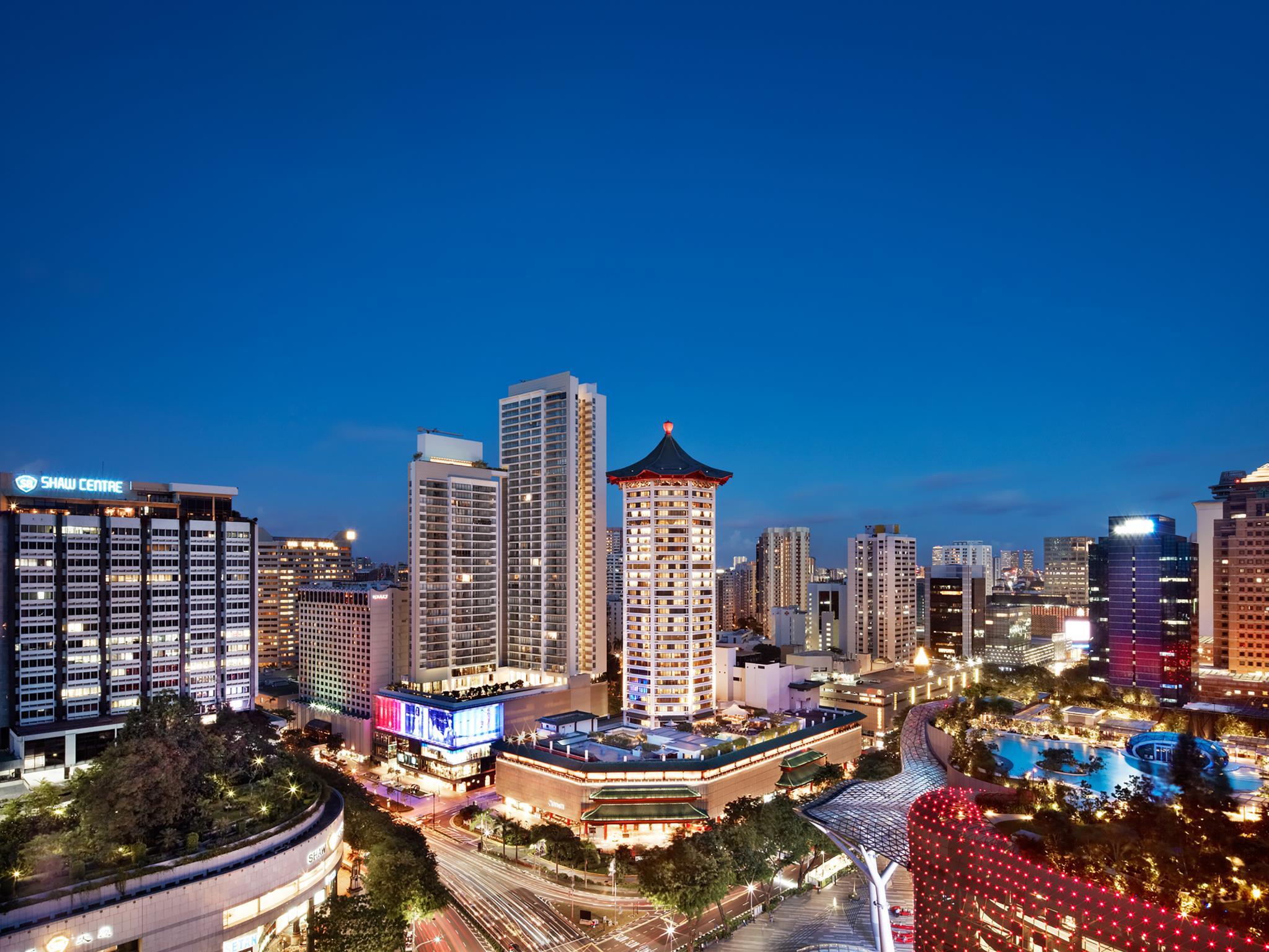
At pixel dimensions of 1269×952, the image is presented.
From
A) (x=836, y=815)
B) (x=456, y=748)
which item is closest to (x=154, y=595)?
(x=456, y=748)

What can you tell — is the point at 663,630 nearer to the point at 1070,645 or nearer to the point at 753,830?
the point at 753,830

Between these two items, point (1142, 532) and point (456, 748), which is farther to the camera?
point (1142, 532)

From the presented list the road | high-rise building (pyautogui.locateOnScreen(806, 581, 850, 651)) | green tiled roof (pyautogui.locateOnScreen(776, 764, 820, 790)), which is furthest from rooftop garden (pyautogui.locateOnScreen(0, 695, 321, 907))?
high-rise building (pyautogui.locateOnScreen(806, 581, 850, 651))

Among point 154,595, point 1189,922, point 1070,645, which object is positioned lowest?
point 1070,645

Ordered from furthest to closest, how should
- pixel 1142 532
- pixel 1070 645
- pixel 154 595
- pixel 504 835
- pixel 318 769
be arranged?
pixel 1070 645 → pixel 1142 532 → pixel 154 595 → pixel 318 769 → pixel 504 835

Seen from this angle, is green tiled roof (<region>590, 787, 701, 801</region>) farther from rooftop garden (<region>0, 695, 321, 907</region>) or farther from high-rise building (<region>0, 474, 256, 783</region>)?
high-rise building (<region>0, 474, 256, 783</region>)

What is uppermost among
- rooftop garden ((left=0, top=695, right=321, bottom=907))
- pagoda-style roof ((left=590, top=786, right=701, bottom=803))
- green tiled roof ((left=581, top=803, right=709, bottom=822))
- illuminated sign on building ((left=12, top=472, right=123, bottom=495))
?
illuminated sign on building ((left=12, top=472, right=123, bottom=495))
